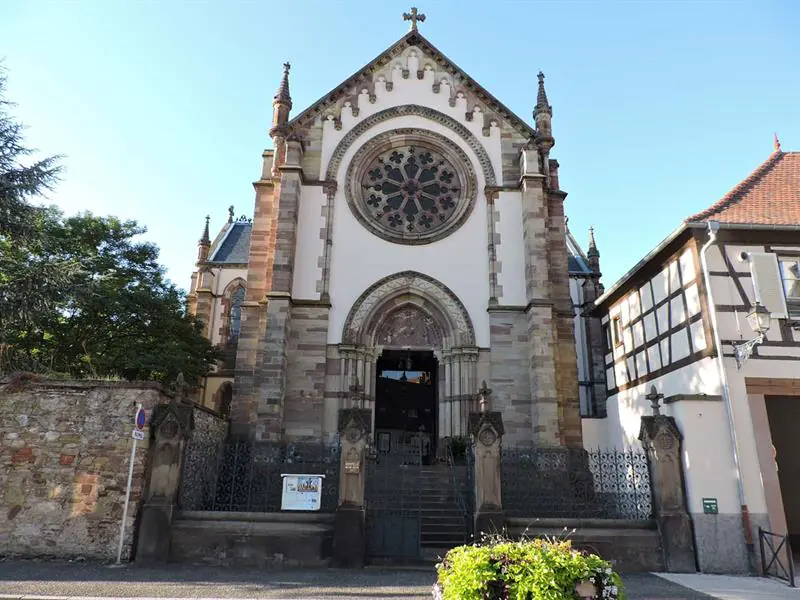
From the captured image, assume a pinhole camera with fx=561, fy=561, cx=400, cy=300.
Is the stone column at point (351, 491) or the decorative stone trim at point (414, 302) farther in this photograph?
the decorative stone trim at point (414, 302)

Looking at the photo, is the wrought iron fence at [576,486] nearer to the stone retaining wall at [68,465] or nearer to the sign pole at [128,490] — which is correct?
A: the sign pole at [128,490]

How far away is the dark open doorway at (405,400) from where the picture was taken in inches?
814

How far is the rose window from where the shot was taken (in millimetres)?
19766

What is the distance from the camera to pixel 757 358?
41.4ft

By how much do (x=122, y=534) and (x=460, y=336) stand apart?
36.0 feet

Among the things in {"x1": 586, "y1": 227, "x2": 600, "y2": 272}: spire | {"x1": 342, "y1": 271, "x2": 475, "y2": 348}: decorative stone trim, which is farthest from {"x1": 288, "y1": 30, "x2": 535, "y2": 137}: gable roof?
{"x1": 586, "y1": 227, "x2": 600, "y2": 272}: spire

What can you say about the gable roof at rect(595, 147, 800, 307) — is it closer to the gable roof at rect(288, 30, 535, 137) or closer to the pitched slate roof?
the gable roof at rect(288, 30, 535, 137)

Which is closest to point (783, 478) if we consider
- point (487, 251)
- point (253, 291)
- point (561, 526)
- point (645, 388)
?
point (645, 388)

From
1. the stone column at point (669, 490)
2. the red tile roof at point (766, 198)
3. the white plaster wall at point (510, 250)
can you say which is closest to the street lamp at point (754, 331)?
the stone column at point (669, 490)

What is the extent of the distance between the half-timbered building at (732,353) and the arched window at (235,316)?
20613mm

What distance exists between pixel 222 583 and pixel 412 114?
54.3 ft

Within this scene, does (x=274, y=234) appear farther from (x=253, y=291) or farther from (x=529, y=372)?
(x=529, y=372)

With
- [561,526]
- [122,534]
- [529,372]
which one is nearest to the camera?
[122,534]

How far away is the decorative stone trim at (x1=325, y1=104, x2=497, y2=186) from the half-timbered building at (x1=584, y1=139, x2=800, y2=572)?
22.1 feet
